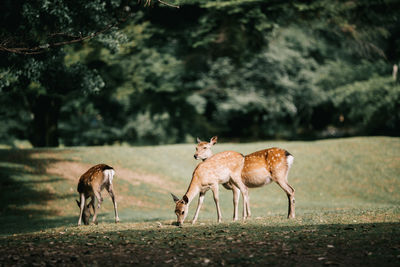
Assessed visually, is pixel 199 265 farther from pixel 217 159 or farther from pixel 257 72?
pixel 257 72

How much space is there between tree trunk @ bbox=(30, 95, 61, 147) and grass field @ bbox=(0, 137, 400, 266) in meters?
3.29

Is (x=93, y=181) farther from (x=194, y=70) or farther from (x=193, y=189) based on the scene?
(x=194, y=70)

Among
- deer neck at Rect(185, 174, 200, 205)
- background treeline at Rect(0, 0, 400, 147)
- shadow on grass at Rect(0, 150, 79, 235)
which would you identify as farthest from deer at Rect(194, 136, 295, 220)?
background treeline at Rect(0, 0, 400, 147)

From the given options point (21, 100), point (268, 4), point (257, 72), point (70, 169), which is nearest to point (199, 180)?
point (70, 169)

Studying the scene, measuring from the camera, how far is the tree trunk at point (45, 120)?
2719 centimetres

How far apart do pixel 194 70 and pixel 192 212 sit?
1758 centimetres

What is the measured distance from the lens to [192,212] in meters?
18.7

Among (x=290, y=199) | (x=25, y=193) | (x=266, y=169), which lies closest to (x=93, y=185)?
(x=266, y=169)

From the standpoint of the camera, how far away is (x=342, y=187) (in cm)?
2308

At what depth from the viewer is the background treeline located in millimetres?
18938

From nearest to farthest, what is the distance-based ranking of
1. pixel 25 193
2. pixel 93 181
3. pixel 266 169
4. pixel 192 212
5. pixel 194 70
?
pixel 266 169
pixel 93 181
pixel 192 212
pixel 25 193
pixel 194 70

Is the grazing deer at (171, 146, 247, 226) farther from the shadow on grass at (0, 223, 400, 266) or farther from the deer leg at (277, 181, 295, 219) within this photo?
the shadow on grass at (0, 223, 400, 266)

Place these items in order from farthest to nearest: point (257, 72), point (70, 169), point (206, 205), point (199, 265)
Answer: point (257, 72) → point (70, 169) → point (206, 205) → point (199, 265)

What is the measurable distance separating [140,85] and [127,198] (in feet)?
29.1
